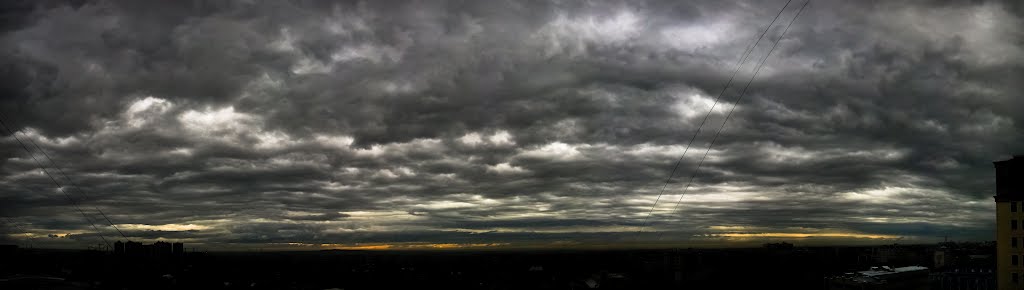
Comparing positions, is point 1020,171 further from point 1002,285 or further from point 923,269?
point 923,269

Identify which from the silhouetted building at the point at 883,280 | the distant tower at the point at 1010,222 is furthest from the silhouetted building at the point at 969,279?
the distant tower at the point at 1010,222

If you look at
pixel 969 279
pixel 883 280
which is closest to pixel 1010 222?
pixel 969 279

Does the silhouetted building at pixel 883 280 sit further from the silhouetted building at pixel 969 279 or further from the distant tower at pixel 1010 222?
the distant tower at pixel 1010 222

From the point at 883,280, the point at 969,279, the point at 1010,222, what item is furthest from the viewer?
the point at 883,280

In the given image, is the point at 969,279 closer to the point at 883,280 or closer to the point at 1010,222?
the point at 883,280

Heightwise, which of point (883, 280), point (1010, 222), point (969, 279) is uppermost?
point (1010, 222)

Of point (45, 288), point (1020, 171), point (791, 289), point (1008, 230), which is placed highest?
point (1020, 171)

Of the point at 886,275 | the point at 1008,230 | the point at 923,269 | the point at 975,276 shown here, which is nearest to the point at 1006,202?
the point at 1008,230

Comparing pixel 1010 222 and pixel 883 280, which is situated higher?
pixel 1010 222
